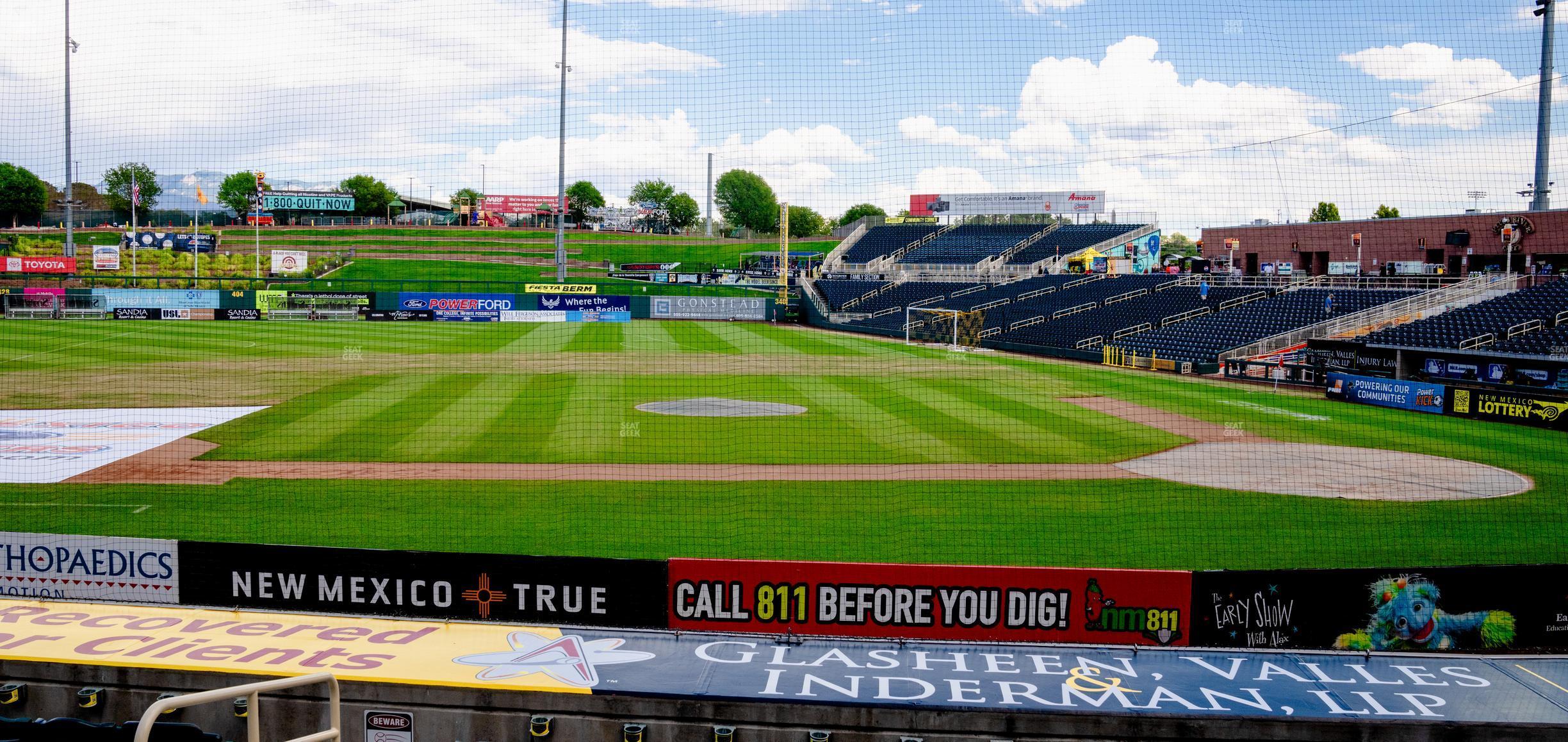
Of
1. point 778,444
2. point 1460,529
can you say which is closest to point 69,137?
point 778,444

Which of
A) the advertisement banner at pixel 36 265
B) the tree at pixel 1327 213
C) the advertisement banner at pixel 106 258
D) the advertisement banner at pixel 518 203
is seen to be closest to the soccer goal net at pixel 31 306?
the advertisement banner at pixel 36 265

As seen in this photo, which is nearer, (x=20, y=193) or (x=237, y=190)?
(x=20, y=193)

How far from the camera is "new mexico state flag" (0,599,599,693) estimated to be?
6746mm

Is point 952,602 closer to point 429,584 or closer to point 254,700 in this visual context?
point 429,584

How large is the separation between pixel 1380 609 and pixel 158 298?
48274mm

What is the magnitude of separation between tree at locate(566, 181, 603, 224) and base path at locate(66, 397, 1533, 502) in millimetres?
44090

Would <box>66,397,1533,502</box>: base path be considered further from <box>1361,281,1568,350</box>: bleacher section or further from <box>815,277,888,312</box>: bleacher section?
<box>815,277,888,312</box>: bleacher section

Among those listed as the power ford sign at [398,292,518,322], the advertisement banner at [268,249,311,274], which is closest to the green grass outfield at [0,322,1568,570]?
the power ford sign at [398,292,518,322]

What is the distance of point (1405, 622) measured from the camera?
8.17 m

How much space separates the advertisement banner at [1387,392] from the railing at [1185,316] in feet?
30.6

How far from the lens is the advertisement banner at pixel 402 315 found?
151 feet

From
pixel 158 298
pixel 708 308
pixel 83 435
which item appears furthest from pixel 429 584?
pixel 158 298

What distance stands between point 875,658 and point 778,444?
35.2 feet

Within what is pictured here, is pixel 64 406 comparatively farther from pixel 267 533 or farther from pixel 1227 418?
pixel 1227 418
